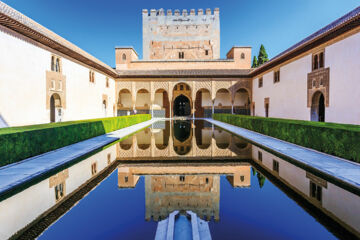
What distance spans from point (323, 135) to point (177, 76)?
18899mm

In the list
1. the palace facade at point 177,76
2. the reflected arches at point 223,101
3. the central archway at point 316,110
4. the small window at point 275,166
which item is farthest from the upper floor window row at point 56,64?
the reflected arches at point 223,101

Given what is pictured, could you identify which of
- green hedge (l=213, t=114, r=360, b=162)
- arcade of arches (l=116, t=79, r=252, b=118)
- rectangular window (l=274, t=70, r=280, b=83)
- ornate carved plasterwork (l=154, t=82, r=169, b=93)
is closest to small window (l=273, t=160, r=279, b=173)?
green hedge (l=213, t=114, r=360, b=162)

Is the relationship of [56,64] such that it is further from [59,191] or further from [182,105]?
[182,105]

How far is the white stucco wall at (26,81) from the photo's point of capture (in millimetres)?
8555

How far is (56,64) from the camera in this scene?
12.3 metres

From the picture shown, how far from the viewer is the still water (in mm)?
2555

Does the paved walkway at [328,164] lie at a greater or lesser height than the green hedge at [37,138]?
lesser

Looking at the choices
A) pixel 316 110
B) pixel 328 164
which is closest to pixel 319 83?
pixel 316 110

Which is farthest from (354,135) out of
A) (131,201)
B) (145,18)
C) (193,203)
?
(145,18)

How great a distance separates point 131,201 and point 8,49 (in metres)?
9.34

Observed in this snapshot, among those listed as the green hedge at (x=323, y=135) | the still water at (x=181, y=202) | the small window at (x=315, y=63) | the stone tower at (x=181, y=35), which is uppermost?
the stone tower at (x=181, y=35)

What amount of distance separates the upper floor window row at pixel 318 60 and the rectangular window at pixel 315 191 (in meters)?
10.0

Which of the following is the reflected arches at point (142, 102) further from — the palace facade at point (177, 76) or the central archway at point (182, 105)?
the central archway at point (182, 105)

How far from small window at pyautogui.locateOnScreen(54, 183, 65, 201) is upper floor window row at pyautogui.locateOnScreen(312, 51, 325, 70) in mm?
13077
